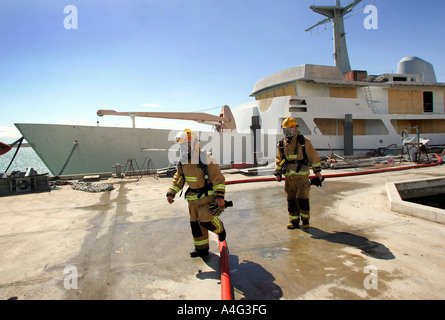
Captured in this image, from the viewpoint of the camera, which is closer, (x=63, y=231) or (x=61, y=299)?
(x=61, y=299)

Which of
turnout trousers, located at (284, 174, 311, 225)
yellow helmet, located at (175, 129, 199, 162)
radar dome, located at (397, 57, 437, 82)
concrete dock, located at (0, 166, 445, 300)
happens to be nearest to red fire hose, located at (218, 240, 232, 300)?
concrete dock, located at (0, 166, 445, 300)

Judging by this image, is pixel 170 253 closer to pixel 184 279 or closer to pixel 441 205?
pixel 184 279

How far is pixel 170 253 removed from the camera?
10.1 ft

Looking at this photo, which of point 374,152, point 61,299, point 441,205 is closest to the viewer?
point 61,299

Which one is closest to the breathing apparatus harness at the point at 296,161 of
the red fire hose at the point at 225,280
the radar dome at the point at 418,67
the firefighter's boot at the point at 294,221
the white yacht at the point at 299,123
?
the firefighter's boot at the point at 294,221

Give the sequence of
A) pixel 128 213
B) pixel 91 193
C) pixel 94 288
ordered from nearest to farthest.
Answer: pixel 94 288
pixel 128 213
pixel 91 193

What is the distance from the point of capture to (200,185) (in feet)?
9.37

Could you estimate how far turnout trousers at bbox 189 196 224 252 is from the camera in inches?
111

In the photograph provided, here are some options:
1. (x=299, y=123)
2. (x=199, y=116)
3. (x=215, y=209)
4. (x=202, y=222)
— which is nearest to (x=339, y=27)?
(x=299, y=123)

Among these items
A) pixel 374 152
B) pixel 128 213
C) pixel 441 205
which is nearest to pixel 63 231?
pixel 128 213

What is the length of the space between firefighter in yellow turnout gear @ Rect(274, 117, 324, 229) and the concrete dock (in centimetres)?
33

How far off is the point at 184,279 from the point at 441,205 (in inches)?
400

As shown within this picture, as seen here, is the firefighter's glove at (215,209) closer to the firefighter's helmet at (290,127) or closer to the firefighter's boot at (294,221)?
the firefighter's boot at (294,221)

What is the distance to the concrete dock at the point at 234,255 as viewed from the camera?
2.22 metres
